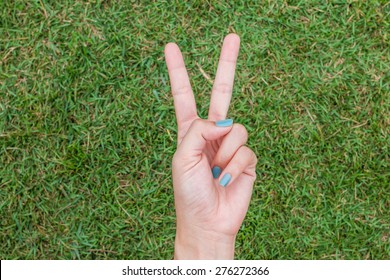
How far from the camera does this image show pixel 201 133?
2.23 meters

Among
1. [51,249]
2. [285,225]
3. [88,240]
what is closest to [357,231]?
[285,225]

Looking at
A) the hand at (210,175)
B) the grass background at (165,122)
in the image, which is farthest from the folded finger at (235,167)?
→ the grass background at (165,122)

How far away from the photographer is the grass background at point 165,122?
11.1 ft

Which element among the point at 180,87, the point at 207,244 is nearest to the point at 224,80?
the point at 180,87

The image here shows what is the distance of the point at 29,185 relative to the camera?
11.1ft

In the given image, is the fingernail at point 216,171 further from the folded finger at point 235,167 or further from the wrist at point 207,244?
the wrist at point 207,244

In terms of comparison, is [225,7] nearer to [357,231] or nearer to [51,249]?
[357,231]

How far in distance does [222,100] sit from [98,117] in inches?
49.7

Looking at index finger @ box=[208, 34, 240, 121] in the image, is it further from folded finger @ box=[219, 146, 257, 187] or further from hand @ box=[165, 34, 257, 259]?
folded finger @ box=[219, 146, 257, 187]

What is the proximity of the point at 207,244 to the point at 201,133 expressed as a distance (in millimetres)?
581

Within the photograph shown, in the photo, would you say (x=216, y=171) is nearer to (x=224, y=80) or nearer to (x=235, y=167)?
(x=235, y=167)

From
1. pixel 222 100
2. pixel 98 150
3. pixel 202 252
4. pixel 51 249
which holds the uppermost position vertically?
pixel 222 100

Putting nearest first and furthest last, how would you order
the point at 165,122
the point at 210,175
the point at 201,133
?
1. the point at 201,133
2. the point at 210,175
3. the point at 165,122

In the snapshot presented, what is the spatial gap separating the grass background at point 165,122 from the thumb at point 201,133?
1.14m
